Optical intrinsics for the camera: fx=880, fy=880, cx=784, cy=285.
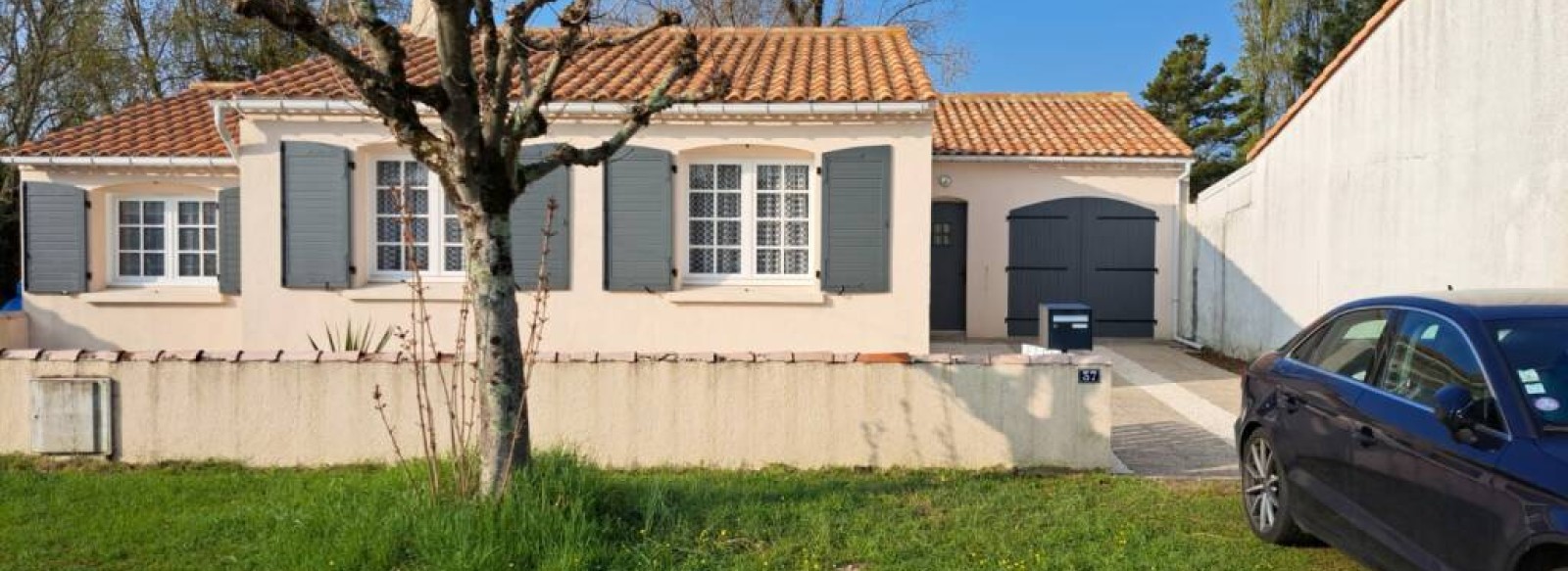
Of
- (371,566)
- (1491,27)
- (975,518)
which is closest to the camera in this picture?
(371,566)

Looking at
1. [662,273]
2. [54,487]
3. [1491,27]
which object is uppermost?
[1491,27]

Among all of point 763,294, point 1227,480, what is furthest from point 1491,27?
point 763,294

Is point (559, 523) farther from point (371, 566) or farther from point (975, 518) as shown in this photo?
point (975, 518)

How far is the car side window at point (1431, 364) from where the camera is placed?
11.5 feet

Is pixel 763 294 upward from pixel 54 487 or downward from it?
upward

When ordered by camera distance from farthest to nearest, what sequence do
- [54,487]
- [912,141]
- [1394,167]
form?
[912,141], [1394,167], [54,487]

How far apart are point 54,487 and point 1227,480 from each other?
26.0 ft

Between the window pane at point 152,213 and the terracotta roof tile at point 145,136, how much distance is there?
751 mm

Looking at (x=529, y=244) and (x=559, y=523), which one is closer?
(x=559, y=523)

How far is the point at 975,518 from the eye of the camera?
5.16m

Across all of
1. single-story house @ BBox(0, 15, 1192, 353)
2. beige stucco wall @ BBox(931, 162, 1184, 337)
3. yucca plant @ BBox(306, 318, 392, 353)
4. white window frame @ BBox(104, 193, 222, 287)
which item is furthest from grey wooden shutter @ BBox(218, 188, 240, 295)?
beige stucco wall @ BBox(931, 162, 1184, 337)

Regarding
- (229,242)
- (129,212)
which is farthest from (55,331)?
(229,242)

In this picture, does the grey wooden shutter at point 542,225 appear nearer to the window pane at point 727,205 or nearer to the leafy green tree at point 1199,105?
the window pane at point 727,205

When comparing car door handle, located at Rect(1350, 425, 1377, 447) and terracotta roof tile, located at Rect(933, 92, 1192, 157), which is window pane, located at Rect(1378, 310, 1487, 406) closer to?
car door handle, located at Rect(1350, 425, 1377, 447)
